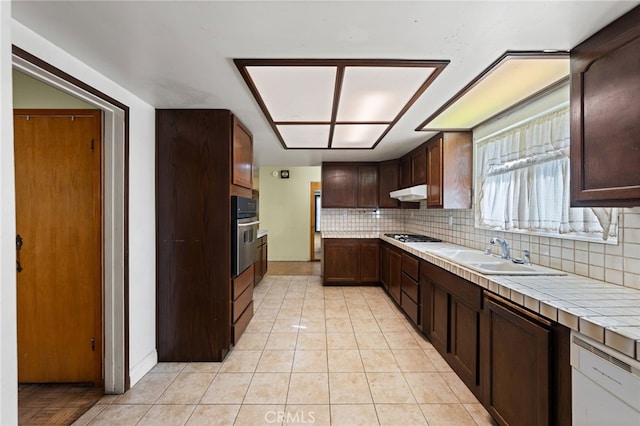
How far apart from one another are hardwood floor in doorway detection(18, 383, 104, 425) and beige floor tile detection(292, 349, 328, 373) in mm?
1427

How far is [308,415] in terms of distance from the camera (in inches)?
70.4

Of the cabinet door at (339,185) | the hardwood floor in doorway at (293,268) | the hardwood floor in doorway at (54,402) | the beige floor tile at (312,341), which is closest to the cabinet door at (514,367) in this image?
the beige floor tile at (312,341)

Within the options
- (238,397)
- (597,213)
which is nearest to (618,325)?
(597,213)

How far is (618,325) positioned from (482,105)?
1.82m

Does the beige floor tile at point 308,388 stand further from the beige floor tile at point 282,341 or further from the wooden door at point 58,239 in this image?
the wooden door at point 58,239

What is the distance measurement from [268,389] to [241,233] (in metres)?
1.29

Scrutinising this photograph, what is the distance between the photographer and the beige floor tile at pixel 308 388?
1931mm

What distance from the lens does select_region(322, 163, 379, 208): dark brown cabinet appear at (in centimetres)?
498

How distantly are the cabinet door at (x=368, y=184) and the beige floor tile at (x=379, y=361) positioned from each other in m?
2.83

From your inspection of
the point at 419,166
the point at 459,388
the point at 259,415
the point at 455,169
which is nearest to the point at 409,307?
the point at 459,388

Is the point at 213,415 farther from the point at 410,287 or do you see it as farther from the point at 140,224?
the point at 410,287

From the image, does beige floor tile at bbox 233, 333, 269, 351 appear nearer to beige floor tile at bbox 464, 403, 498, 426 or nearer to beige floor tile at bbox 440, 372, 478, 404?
beige floor tile at bbox 440, 372, 478, 404

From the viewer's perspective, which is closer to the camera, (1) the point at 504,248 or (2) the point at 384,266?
(1) the point at 504,248

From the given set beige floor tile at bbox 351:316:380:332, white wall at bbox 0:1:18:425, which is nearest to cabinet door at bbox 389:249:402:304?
beige floor tile at bbox 351:316:380:332
